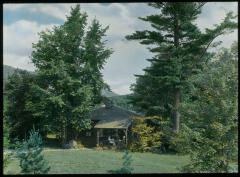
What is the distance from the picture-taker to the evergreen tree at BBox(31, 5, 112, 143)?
26125 millimetres

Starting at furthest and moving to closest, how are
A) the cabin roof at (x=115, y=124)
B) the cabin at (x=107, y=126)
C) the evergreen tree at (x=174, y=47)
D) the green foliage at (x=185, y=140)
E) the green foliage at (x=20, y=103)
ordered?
the cabin at (x=107, y=126) → the cabin roof at (x=115, y=124) → the green foliage at (x=20, y=103) → the evergreen tree at (x=174, y=47) → the green foliage at (x=185, y=140)

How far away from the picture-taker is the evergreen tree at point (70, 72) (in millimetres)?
26125

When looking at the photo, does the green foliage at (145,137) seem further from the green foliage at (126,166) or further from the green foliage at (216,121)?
the green foliage at (216,121)

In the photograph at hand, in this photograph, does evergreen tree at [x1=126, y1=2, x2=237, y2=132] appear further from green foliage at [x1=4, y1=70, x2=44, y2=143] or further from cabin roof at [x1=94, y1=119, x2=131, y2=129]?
green foliage at [x1=4, y1=70, x2=44, y2=143]

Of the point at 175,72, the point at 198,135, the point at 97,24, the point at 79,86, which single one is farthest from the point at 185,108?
the point at 97,24

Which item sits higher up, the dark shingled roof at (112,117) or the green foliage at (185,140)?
the dark shingled roof at (112,117)

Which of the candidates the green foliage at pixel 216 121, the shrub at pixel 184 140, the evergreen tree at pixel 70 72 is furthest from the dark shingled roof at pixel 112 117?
the green foliage at pixel 216 121

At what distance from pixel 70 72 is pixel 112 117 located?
4.95m

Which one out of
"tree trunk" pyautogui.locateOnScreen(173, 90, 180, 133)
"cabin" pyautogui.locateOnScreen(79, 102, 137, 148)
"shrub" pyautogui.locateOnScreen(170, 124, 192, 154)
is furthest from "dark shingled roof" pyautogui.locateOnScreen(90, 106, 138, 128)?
"shrub" pyautogui.locateOnScreen(170, 124, 192, 154)

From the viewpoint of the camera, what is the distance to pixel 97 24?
28.3m

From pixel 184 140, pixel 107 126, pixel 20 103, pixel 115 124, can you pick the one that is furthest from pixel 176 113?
pixel 184 140

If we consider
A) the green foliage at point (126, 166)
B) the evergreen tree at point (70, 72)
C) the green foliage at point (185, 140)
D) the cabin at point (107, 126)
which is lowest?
→ the green foliage at point (126, 166)

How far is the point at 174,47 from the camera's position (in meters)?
24.4

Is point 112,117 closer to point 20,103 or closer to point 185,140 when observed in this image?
point 20,103
